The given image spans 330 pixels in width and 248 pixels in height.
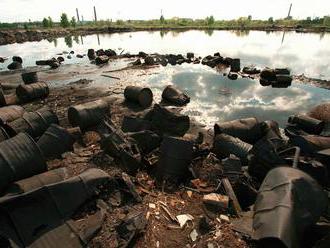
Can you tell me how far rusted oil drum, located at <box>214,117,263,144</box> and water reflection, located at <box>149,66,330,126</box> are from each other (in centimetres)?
169

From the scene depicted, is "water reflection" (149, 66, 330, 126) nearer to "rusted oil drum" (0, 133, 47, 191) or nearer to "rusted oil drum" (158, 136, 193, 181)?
"rusted oil drum" (158, 136, 193, 181)

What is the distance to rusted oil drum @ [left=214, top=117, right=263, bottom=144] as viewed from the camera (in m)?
6.90

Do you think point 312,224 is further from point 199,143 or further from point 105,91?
point 105,91

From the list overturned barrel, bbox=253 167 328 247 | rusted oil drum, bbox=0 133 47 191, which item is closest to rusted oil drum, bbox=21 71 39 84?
rusted oil drum, bbox=0 133 47 191

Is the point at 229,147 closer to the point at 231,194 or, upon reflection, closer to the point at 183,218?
the point at 231,194

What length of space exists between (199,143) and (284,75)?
9.25 meters

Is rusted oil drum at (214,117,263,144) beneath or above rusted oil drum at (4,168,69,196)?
beneath

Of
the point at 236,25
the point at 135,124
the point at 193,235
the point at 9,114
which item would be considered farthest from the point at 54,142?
the point at 236,25

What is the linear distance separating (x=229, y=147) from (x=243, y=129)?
1.06 m

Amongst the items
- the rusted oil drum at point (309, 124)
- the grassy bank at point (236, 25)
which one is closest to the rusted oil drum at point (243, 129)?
the rusted oil drum at point (309, 124)

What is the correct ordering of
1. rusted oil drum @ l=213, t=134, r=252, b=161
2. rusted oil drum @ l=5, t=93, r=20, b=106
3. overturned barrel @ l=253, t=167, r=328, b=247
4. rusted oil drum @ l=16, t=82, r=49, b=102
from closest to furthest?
overturned barrel @ l=253, t=167, r=328, b=247
rusted oil drum @ l=213, t=134, r=252, b=161
rusted oil drum @ l=5, t=93, r=20, b=106
rusted oil drum @ l=16, t=82, r=49, b=102

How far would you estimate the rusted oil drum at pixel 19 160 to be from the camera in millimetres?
4246

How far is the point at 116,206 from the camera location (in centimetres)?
441

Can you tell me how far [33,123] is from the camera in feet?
22.0
